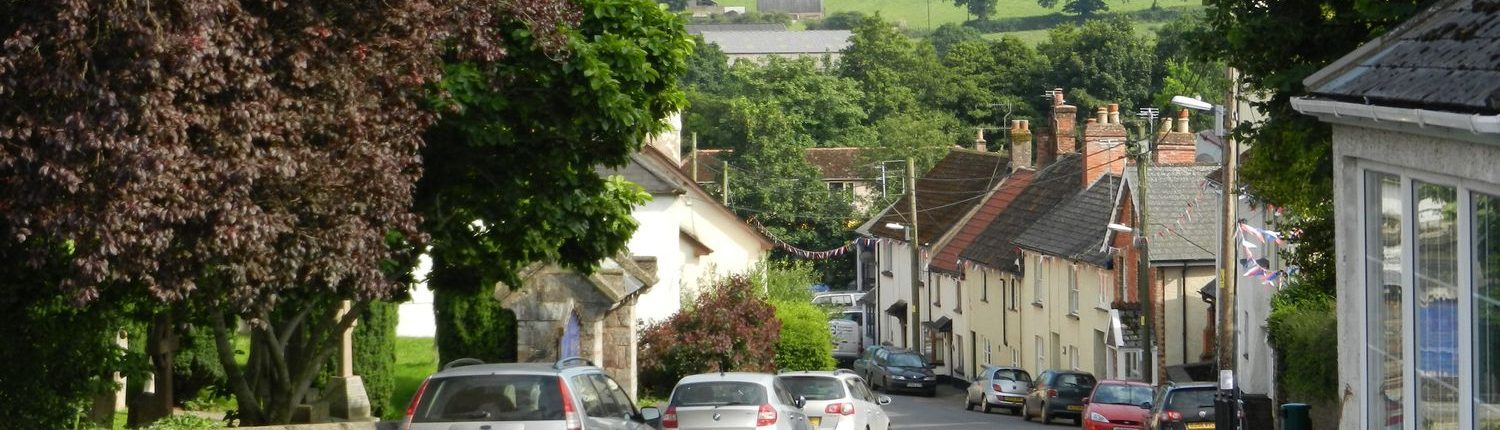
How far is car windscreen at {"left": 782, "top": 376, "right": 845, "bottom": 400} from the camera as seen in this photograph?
23.4 metres

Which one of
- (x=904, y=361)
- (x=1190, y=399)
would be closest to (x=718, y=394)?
(x=1190, y=399)

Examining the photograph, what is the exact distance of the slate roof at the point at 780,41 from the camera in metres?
189

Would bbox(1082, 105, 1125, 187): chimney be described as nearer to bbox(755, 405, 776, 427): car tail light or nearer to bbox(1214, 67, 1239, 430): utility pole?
bbox(1214, 67, 1239, 430): utility pole

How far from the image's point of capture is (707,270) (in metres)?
44.4

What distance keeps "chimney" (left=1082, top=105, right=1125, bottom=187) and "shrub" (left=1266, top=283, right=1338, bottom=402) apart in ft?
72.1

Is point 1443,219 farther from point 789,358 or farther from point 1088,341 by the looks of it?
point 1088,341

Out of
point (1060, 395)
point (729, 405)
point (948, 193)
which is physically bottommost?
point (1060, 395)

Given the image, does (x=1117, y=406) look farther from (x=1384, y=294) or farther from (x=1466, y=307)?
(x=1466, y=307)

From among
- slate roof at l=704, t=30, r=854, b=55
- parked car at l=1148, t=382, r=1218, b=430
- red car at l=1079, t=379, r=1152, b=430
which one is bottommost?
red car at l=1079, t=379, r=1152, b=430

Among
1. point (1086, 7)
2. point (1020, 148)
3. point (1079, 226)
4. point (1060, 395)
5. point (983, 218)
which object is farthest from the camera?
point (1086, 7)

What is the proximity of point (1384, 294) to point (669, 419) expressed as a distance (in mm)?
11050

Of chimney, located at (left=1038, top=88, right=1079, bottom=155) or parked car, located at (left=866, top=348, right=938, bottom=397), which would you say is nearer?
parked car, located at (left=866, top=348, right=938, bottom=397)

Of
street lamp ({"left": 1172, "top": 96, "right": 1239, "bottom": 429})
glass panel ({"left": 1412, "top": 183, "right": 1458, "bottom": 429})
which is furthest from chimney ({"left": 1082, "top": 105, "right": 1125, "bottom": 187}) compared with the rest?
glass panel ({"left": 1412, "top": 183, "right": 1458, "bottom": 429})

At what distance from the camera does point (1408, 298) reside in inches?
340
